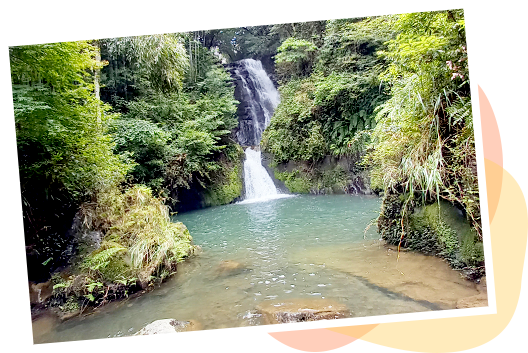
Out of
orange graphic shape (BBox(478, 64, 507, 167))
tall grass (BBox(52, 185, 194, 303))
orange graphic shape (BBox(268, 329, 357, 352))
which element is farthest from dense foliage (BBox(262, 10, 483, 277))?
tall grass (BBox(52, 185, 194, 303))

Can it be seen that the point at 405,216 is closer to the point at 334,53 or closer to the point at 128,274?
the point at 128,274

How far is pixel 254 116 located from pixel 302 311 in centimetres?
1256

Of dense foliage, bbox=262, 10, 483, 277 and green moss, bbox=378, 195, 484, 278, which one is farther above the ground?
dense foliage, bbox=262, 10, 483, 277

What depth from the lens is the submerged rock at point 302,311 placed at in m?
2.79

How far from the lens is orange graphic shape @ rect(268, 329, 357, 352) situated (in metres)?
2.20

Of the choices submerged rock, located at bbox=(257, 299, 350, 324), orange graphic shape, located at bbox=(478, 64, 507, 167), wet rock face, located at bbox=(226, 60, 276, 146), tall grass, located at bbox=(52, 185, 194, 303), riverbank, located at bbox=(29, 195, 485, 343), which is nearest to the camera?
orange graphic shape, located at bbox=(478, 64, 507, 167)

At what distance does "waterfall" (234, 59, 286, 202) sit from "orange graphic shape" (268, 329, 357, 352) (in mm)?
9371

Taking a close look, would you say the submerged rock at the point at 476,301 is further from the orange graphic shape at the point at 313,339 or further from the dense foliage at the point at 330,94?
the dense foliage at the point at 330,94

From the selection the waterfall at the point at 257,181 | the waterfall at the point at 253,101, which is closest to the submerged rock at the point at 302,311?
the waterfall at the point at 257,181

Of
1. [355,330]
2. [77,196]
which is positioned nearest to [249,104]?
[77,196]

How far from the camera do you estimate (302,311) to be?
2.85 meters

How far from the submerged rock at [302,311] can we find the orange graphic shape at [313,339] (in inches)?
17.5

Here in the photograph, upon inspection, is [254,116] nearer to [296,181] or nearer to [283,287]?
[296,181]

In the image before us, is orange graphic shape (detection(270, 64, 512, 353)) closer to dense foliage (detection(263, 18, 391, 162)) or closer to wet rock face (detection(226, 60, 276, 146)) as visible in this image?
dense foliage (detection(263, 18, 391, 162))
